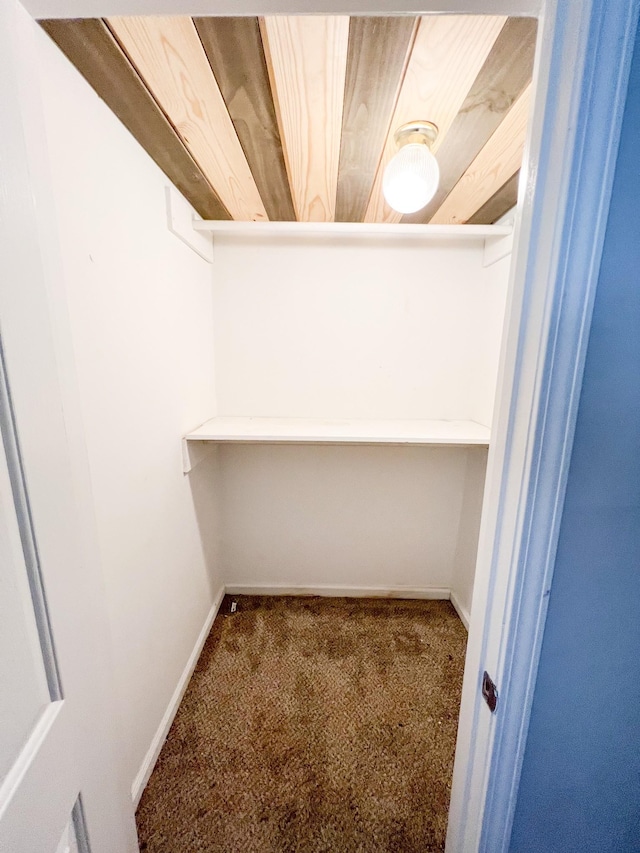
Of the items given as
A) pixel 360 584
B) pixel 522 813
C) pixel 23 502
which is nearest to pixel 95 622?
pixel 23 502

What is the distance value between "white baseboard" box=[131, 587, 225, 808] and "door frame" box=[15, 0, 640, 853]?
→ 3.38 ft

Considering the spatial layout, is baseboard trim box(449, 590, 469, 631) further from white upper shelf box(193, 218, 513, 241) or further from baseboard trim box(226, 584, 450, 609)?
white upper shelf box(193, 218, 513, 241)

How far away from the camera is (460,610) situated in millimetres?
1798

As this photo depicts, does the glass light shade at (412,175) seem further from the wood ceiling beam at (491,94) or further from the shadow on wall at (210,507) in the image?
the shadow on wall at (210,507)

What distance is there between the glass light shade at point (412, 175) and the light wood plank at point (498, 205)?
40cm

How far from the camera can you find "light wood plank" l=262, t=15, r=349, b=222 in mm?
645

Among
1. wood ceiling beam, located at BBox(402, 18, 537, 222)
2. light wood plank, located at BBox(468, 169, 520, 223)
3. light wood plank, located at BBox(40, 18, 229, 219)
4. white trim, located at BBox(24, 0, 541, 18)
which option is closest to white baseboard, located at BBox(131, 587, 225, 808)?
white trim, located at BBox(24, 0, 541, 18)

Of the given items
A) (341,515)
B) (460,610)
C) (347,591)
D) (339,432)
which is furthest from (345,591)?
(339,432)

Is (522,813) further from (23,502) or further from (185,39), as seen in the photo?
(185,39)

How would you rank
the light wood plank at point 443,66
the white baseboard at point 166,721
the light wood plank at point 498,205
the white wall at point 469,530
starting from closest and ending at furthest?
1. the light wood plank at point 443,66
2. the white baseboard at point 166,721
3. the light wood plank at point 498,205
4. the white wall at point 469,530

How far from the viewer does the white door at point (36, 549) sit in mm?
387

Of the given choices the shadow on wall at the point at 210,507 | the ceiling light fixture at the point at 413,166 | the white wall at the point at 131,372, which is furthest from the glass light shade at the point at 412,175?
the shadow on wall at the point at 210,507

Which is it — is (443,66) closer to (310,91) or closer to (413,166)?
(413,166)

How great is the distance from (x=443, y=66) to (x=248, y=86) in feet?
1.49
